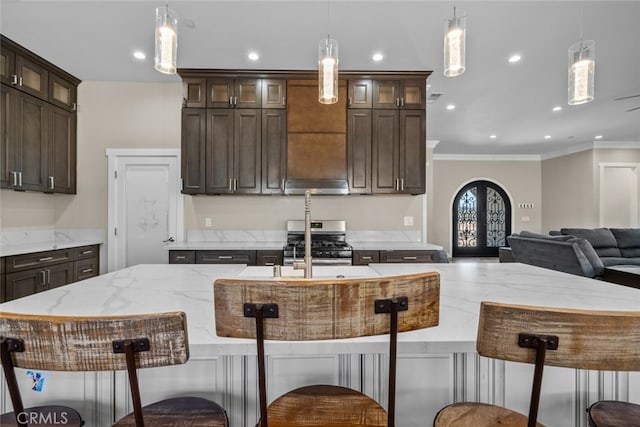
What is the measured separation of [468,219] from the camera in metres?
8.60

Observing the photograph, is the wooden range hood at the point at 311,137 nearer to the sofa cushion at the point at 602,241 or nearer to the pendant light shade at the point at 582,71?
the pendant light shade at the point at 582,71

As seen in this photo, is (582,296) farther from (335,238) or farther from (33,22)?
(33,22)

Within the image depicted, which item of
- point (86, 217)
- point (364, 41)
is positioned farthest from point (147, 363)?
point (86, 217)

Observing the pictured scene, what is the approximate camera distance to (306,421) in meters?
0.91

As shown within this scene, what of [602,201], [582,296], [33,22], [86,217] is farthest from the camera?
[602,201]

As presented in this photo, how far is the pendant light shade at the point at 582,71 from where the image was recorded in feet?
5.52

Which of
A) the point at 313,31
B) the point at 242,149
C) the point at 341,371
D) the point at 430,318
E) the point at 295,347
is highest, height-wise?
the point at 313,31

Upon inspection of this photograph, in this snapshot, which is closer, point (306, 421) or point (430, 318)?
point (430, 318)

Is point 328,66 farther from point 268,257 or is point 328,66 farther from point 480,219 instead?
point 480,219

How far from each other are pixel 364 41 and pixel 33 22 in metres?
2.93

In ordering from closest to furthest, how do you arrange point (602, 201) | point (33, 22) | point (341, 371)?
point (341, 371)
point (33, 22)
point (602, 201)

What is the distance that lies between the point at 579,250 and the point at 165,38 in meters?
5.17

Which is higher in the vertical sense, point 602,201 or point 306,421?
point 602,201

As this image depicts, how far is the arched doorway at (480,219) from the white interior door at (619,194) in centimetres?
198
